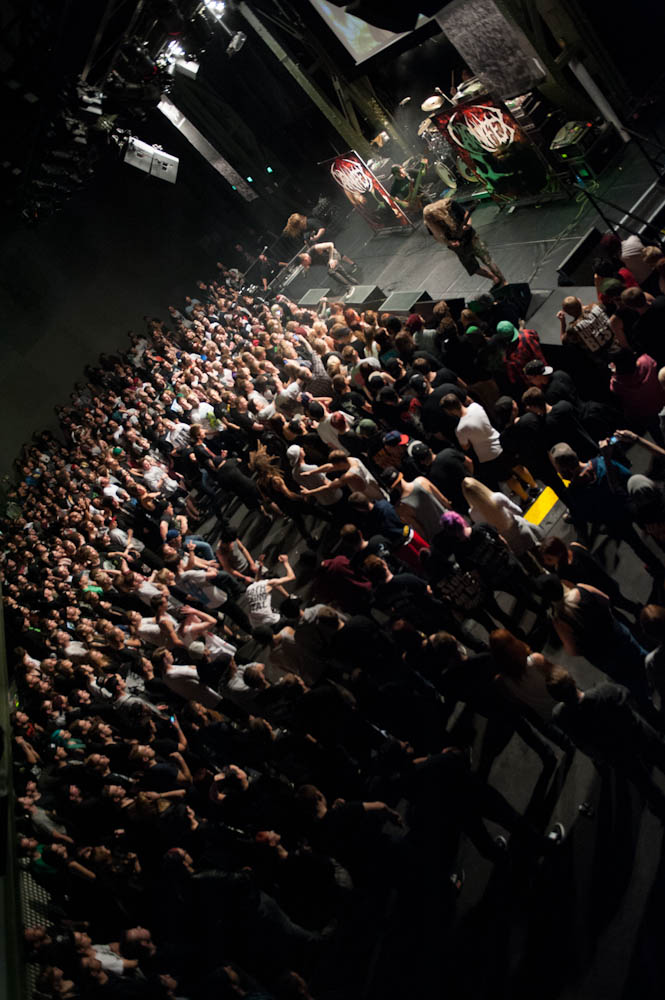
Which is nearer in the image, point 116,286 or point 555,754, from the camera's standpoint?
point 555,754

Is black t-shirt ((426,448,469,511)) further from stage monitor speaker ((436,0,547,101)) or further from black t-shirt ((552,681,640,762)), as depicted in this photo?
stage monitor speaker ((436,0,547,101))

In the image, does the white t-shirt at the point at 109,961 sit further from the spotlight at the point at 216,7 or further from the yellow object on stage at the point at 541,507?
the spotlight at the point at 216,7

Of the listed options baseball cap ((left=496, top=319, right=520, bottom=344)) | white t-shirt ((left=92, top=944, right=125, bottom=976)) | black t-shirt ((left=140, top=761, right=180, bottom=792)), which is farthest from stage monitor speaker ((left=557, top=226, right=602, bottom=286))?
white t-shirt ((left=92, top=944, right=125, bottom=976))

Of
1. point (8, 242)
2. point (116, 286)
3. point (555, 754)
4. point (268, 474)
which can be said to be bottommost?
point (555, 754)

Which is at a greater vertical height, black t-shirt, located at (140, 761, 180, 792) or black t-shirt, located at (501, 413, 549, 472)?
black t-shirt, located at (501, 413, 549, 472)

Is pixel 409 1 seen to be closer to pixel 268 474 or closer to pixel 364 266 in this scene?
pixel 268 474

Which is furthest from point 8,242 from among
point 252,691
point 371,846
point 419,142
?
point 371,846

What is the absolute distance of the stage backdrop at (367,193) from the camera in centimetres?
1517

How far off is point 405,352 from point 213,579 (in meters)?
4.09

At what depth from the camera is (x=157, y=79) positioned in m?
11.1

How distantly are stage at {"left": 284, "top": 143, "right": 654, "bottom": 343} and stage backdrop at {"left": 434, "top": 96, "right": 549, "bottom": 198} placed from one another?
19.3 inches

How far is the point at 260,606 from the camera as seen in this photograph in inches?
278

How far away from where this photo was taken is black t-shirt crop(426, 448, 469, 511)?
20.2ft

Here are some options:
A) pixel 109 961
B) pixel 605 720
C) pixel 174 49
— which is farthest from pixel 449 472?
pixel 174 49
